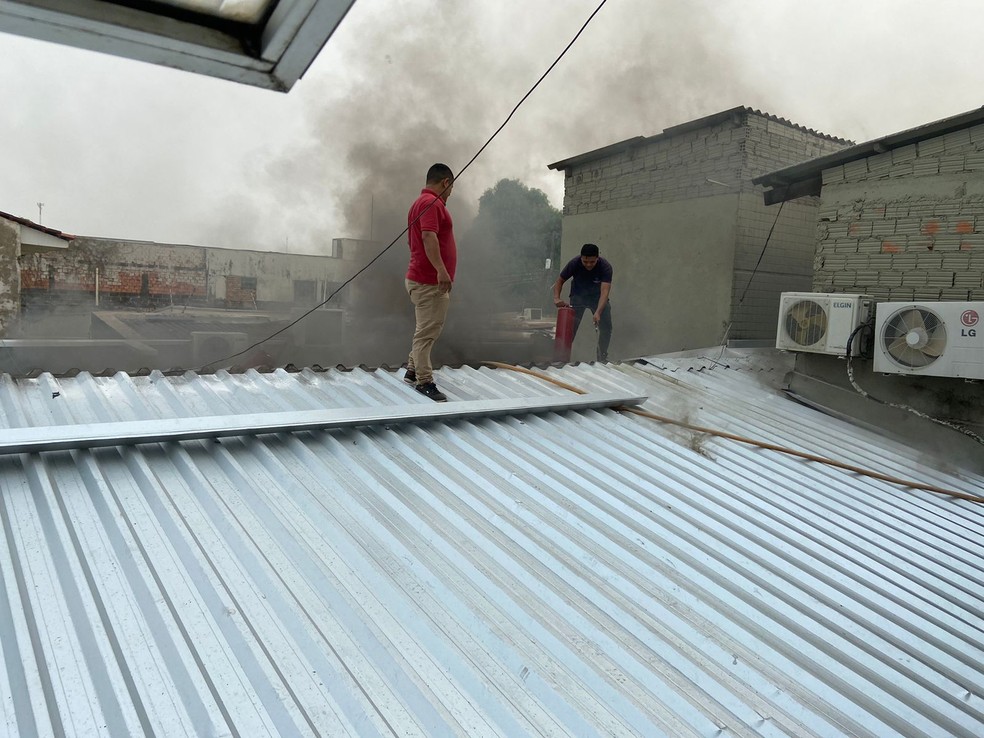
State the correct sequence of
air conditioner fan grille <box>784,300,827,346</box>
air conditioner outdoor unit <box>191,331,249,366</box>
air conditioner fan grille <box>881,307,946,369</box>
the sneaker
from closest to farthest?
the sneaker → air conditioner fan grille <box>881,307,946,369</box> → air conditioner fan grille <box>784,300,827,346</box> → air conditioner outdoor unit <box>191,331,249,366</box>

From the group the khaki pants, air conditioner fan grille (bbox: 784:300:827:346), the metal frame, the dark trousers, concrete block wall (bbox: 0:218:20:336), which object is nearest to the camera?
the metal frame

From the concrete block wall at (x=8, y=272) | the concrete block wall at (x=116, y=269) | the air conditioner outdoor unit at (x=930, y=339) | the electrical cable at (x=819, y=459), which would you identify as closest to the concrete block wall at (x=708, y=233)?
the air conditioner outdoor unit at (x=930, y=339)

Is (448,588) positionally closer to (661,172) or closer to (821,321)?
(821,321)

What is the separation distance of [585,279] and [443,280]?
4161 mm

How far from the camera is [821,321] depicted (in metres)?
5.73

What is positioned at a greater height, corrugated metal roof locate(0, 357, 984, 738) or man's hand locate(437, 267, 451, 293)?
man's hand locate(437, 267, 451, 293)

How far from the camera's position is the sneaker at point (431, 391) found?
3.85 m


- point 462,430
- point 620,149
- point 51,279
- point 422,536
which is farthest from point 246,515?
point 51,279

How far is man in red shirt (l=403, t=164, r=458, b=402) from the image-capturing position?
3910 millimetres

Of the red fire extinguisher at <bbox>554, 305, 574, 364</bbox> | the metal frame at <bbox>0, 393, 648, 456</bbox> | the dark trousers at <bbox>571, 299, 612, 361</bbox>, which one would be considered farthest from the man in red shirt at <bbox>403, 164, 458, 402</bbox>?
the red fire extinguisher at <bbox>554, 305, 574, 364</bbox>

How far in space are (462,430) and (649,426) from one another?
1250 mm

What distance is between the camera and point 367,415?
315 centimetres

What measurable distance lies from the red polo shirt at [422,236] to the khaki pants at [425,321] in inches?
2.5

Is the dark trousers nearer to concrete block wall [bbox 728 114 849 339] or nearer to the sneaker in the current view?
concrete block wall [bbox 728 114 849 339]
